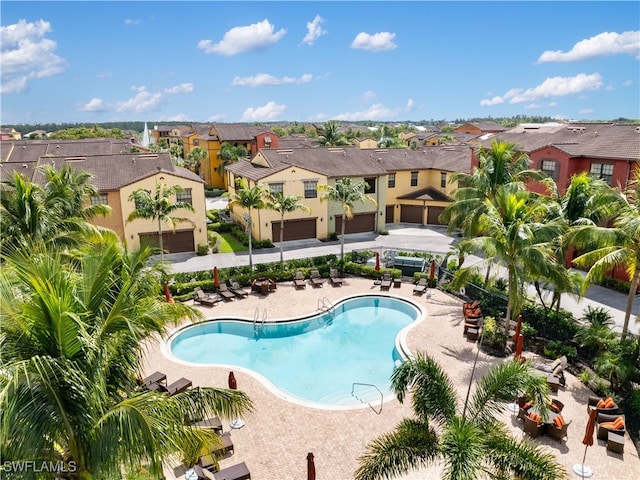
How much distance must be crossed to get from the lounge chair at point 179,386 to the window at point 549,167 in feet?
89.9

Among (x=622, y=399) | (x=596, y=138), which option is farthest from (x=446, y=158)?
(x=622, y=399)

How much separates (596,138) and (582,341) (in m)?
19.6

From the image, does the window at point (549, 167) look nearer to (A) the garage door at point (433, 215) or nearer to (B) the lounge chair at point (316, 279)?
(A) the garage door at point (433, 215)

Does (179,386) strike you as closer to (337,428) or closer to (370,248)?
(337,428)

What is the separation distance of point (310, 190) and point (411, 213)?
12.2 m

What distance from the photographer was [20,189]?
13984 millimetres

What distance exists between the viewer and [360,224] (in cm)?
4031

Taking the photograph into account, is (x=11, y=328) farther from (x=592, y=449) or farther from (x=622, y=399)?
(x=622, y=399)

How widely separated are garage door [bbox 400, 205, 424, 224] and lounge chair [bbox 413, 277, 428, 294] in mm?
17449

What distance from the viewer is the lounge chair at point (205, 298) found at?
82.1 ft

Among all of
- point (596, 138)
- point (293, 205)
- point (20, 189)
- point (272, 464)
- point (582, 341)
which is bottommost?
point (272, 464)

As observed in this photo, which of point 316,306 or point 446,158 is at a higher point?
point 446,158

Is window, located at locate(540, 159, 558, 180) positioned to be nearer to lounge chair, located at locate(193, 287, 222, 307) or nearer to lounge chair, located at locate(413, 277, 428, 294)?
lounge chair, located at locate(413, 277, 428, 294)

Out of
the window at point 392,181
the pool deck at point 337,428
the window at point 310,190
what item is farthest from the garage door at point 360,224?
the pool deck at point 337,428
